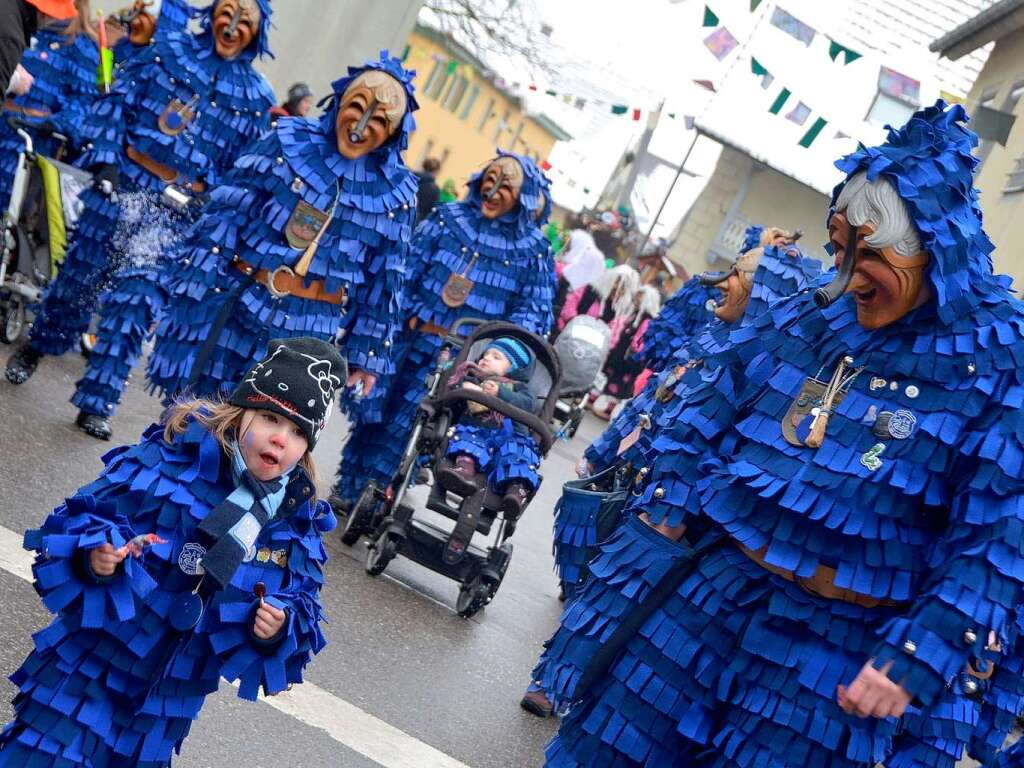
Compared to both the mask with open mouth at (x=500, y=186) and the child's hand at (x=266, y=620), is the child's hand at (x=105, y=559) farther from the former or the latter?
the mask with open mouth at (x=500, y=186)

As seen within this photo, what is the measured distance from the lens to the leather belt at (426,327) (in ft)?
30.4

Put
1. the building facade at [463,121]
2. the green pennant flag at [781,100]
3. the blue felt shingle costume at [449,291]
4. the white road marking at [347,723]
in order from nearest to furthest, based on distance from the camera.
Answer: the white road marking at [347,723]
the blue felt shingle costume at [449,291]
the green pennant flag at [781,100]
the building facade at [463,121]

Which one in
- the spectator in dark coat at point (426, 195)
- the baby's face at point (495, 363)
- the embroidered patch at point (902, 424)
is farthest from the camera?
the spectator in dark coat at point (426, 195)

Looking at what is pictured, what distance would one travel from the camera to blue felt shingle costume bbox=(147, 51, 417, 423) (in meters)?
6.86

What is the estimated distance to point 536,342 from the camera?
8.55 metres

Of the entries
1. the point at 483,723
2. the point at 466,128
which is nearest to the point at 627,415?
the point at 483,723

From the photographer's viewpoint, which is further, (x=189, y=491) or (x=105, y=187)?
(x=105, y=187)

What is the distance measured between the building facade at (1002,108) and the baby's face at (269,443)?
13533 mm

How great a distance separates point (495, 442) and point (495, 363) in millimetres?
530

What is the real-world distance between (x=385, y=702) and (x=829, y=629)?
2460mm

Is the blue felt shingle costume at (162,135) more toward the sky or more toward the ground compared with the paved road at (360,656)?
more toward the sky

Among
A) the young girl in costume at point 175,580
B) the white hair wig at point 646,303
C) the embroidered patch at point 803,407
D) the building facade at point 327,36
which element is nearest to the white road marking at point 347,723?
the young girl in costume at point 175,580

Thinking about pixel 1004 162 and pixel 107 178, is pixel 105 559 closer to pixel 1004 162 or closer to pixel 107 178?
pixel 107 178

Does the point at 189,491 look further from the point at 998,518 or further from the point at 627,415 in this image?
the point at 627,415
